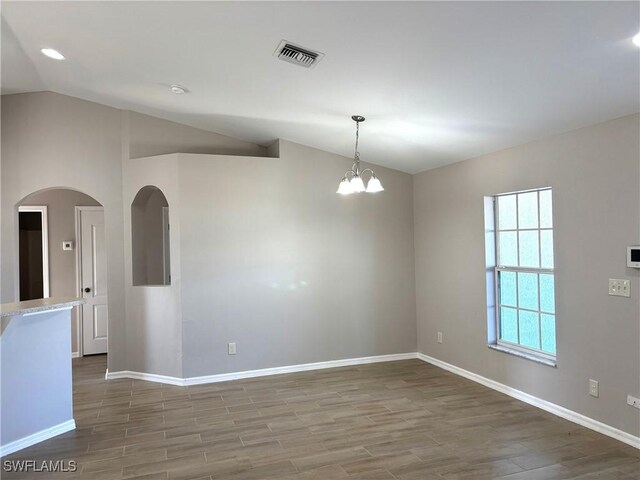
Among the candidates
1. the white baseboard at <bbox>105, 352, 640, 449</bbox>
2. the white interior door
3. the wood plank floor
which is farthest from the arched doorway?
the wood plank floor

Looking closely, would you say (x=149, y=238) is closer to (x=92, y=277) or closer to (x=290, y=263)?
(x=92, y=277)

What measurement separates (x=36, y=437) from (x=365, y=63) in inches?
142

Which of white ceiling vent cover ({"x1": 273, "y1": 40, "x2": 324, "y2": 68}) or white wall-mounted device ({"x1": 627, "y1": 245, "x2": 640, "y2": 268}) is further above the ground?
white ceiling vent cover ({"x1": 273, "y1": 40, "x2": 324, "y2": 68})

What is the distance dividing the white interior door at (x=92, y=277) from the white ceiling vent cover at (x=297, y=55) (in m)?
4.18

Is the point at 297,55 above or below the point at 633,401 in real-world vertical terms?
above

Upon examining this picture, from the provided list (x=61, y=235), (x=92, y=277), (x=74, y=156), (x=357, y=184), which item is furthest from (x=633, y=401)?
(x=61, y=235)

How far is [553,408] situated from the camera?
3578 mm

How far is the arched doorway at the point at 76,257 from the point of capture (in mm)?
5766

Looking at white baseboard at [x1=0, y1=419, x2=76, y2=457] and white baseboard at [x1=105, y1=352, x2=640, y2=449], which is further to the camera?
white baseboard at [x1=105, y1=352, x2=640, y2=449]

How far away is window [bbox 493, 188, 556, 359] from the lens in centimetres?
375

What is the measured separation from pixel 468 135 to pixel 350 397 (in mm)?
2664

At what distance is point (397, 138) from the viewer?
171 inches

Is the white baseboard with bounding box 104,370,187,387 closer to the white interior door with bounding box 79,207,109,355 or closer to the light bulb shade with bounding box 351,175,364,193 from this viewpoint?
the white interior door with bounding box 79,207,109,355

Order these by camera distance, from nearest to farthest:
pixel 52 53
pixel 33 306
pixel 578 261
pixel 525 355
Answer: pixel 33 306 < pixel 578 261 < pixel 52 53 < pixel 525 355
